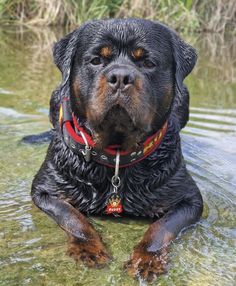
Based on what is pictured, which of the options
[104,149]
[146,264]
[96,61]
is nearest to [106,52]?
[96,61]

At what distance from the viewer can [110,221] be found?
3.55 metres

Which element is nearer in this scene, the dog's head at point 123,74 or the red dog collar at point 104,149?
the dog's head at point 123,74

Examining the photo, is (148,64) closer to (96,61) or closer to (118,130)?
(96,61)

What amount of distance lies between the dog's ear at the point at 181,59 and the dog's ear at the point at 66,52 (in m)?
0.68

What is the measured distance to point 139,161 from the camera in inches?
141

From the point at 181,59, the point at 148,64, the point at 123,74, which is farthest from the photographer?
the point at 181,59

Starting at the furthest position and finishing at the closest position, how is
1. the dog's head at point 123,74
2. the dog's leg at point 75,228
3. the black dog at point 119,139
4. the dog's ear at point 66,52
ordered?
the dog's ear at point 66,52
the black dog at point 119,139
the dog's head at point 123,74
the dog's leg at point 75,228

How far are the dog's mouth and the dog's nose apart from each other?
125mm

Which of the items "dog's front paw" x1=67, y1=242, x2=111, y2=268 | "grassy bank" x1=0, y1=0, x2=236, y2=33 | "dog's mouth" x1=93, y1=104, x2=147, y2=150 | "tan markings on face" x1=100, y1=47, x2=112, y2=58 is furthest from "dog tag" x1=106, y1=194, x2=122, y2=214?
"grassy bank" x1=0, y1=0, x2=236, y2=33

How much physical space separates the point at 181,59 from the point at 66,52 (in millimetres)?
790

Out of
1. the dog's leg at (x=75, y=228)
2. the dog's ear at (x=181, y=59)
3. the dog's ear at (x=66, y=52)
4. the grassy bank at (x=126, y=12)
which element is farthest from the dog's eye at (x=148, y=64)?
the grassy bank at (x=126, y=12)

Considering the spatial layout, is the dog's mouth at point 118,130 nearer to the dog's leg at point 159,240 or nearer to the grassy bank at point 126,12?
the dog's leg at point 159,240

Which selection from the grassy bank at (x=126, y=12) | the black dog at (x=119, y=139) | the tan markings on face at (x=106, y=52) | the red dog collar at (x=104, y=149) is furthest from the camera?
the grassy bank at (x=126, y=12)

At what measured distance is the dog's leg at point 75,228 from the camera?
2893 mm
